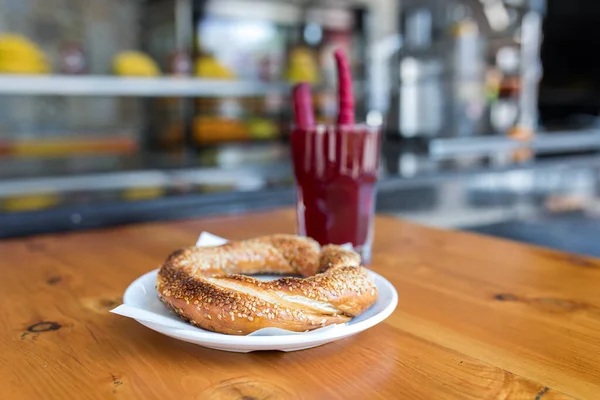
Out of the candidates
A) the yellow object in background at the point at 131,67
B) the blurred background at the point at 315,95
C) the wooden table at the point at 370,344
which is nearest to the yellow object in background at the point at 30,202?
the blurred background at the point at 315,95

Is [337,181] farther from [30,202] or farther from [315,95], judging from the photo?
[315,95]

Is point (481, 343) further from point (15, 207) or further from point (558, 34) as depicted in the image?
point (558, 34)

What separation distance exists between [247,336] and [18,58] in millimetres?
2114

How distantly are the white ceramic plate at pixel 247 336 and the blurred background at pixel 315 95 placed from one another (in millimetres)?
893

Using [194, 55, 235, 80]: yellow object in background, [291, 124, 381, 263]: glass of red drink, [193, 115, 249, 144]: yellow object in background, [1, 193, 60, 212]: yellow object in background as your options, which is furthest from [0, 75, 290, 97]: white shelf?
[291, 124, 381, 263]: glass of red drink

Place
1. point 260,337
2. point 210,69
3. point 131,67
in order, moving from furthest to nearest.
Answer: point 210,69, point 131,67, point 260,337

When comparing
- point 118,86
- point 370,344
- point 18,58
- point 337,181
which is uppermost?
point 18,58

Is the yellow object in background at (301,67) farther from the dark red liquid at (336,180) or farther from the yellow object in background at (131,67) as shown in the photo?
the dark red liquid at (336,180)

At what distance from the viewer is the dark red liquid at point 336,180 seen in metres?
0.82

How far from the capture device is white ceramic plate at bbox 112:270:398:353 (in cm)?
47

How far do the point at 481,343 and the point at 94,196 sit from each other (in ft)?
3.68

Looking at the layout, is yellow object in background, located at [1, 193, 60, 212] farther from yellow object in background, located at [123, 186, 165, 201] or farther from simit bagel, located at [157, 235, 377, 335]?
simit bagel, located at [157, 235, 377, 335]

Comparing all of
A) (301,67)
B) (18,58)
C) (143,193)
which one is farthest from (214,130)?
(143,193)

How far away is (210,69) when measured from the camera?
2941mm
